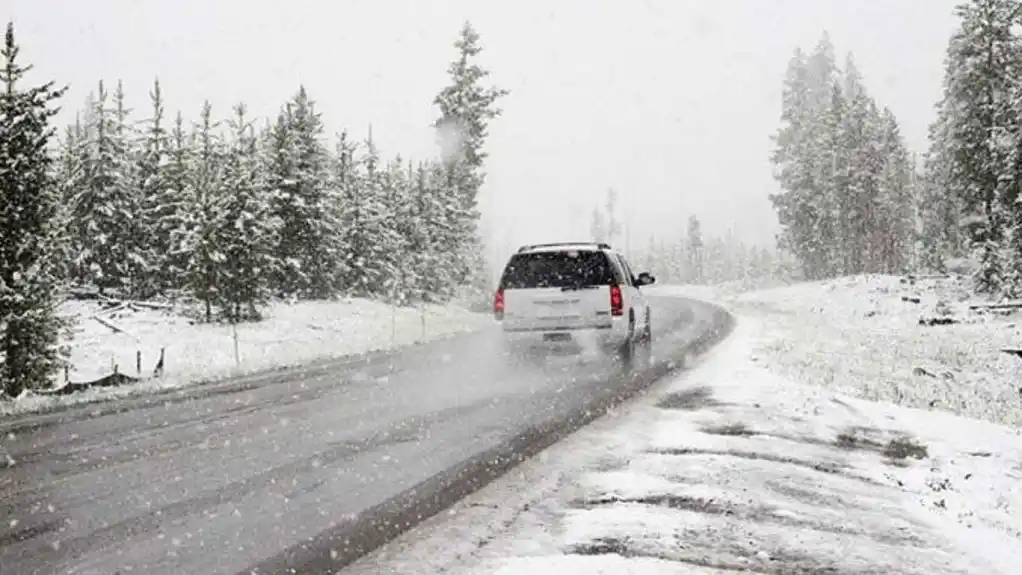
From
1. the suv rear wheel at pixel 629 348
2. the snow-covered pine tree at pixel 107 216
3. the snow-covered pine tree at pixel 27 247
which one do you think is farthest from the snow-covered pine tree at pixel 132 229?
the suv rear wheel at pixel 629 348

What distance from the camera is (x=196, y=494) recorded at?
19.3ft

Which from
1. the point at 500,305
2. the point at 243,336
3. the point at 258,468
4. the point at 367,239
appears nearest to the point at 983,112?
the point at 367,239

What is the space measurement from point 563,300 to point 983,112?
3181cm

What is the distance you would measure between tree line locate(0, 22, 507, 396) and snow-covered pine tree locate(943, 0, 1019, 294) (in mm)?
23966

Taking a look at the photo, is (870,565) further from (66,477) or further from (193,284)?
(193,284)

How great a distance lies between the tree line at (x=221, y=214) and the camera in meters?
16.4

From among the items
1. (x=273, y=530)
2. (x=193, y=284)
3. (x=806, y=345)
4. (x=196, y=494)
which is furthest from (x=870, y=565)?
(x=193, y=284)

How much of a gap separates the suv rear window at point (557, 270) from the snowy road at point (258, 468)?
255cm

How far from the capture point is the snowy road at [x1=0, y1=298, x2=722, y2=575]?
4.80 metres

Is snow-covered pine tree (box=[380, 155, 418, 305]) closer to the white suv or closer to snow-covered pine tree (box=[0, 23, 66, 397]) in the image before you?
snow-covered pine tree (box=[0, 23, 66, 397])

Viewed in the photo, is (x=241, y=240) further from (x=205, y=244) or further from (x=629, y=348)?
(x=629, y=348)

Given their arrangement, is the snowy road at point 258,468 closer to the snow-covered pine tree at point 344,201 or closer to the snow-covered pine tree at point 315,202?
the snow-covered pine tree at point 315,202

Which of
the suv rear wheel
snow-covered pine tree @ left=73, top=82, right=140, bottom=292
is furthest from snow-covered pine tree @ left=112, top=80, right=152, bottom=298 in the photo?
the suv rear wheel

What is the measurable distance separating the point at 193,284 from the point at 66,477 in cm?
2564
